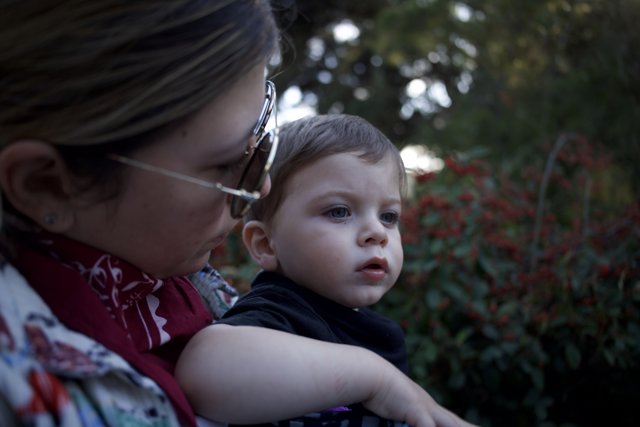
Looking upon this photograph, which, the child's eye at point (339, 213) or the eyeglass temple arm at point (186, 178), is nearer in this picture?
the eyeglass temple arm at point (186, 178)

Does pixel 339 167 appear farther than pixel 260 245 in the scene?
No

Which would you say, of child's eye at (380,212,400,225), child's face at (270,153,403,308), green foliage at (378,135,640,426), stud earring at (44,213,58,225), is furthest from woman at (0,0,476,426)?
green foliage at (378,135,640,426)

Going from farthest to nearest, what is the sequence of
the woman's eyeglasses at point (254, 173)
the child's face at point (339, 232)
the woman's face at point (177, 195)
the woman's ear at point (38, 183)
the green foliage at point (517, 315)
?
the green foliage at point (517, 315) → the child's face at point (339, 232) → the woman's eyeglasses at point (254, 173) → the woman's face at point (177, 195) → the woman's ear at point (38, 183)

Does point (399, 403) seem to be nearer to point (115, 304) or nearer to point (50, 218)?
point (115, 304)

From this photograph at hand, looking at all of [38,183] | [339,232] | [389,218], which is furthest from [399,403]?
[38,183]

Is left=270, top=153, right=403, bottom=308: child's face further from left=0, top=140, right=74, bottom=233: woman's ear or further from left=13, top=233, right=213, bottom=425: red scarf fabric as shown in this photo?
left=0, top=140, right=74, bottom=233: woman's ear

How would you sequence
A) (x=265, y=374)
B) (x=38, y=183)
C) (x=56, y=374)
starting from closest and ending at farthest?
(x=56, y=374) → (x=38, y=183) → (x=265, y=374)

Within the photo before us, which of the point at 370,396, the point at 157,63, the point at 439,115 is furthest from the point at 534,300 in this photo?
the point at 439,115

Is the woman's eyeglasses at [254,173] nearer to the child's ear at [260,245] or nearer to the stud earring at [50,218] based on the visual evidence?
the stud earring at [50,218]

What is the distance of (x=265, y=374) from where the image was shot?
1.28 metres

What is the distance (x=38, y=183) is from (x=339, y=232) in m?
0.79

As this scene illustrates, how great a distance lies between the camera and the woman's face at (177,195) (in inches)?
48.5

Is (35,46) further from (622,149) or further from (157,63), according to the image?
(622,149)

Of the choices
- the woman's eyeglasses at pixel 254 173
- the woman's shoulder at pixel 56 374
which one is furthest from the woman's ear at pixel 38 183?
the woman's eyeglasses at pixel 254 173
